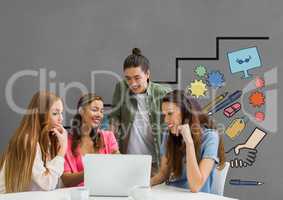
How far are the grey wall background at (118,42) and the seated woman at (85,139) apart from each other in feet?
0.46

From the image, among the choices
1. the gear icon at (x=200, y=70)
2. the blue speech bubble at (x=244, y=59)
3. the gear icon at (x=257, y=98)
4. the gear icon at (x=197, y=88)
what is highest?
the blue speech bubble at (x=244, y=59)

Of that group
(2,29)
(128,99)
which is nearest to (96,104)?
(128,99)

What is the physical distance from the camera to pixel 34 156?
8.95 feet

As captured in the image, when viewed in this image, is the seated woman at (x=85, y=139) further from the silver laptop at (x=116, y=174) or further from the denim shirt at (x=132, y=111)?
the silver laptop at (x=116, y=174)

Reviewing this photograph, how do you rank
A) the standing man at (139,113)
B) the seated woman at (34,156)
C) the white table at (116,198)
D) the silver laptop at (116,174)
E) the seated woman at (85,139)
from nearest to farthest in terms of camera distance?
1. the white table at (116,198)
2. the silver laptop at (116,174)
3. the seated woman at (34,156)
4. the seated woman at (85,139)
5. the standing man at (139,113)

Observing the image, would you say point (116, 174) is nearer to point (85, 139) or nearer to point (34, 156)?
point (34, 156)

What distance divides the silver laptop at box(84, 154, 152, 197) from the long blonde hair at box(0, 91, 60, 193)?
0.40 metres

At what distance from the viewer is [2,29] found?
3613 millimetres

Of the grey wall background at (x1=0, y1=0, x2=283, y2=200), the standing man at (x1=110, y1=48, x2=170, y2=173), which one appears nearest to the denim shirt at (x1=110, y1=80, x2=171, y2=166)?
the standing man at (x1=110, y1=48, x2=170, y2=173)

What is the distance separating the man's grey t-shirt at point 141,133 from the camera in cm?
354

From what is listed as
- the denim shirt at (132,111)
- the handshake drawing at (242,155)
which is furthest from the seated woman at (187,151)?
the handshake drawing at (242,155)

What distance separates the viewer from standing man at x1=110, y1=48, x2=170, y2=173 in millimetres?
3529

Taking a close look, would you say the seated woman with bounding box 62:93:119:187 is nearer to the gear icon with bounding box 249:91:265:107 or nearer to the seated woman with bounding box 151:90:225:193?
the seated woman with bounding box 151:90:225:193

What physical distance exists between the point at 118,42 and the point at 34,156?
4.08 feet
